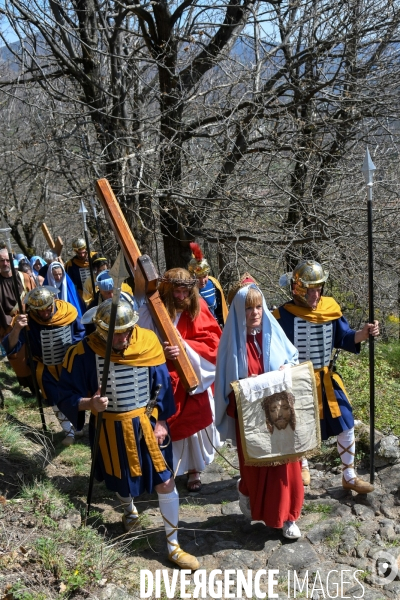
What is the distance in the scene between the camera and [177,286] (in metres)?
5.20

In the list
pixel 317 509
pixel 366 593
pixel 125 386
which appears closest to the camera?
pixel 366 593

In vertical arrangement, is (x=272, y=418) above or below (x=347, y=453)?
above

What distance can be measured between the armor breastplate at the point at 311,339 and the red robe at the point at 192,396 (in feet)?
2.65

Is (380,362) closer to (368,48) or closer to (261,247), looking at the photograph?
(261,247)

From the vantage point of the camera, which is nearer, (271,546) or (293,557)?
(293,557)

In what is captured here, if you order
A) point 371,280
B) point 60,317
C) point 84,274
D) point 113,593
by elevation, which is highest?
point 371,280

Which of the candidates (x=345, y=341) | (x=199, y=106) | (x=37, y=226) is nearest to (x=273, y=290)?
(x=199, y=106)

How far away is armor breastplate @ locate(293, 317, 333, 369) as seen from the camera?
5125 mm

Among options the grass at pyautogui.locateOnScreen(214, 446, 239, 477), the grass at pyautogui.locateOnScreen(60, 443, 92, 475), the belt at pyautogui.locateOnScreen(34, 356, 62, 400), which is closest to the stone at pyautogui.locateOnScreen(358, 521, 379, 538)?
the grass at pyautogui.locateOnScreen(214, 446, 239, 477)

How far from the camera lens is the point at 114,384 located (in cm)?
418

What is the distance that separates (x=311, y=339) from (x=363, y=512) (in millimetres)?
1464

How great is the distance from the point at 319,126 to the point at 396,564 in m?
6.56

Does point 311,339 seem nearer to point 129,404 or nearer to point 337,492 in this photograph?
point 337,492

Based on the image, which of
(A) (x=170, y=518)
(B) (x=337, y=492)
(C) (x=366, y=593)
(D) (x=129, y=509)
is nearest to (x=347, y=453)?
(B) (x=337, y=492)
